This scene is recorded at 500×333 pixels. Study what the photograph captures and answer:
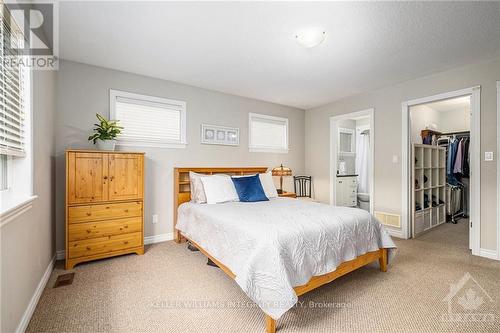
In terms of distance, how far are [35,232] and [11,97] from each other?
108cm

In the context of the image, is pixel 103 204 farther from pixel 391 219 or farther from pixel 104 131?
pixel 391 219

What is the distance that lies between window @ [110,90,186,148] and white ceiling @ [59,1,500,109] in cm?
39

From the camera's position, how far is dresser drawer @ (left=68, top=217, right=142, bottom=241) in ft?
8.45

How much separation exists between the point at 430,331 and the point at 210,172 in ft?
10.2

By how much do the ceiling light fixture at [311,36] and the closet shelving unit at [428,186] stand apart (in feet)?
Result: 8.66

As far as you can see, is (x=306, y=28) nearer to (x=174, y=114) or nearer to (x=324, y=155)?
(x=174, y=114)

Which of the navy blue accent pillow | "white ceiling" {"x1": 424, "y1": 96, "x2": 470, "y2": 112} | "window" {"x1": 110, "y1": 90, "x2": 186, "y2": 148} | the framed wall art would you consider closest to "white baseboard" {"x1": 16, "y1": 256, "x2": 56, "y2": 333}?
"window" {"x1": 110, "y1": 90, "x2": 186, "y2": 148}

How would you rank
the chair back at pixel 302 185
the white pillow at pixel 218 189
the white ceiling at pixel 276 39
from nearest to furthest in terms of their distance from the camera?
the white ceiling at pixel 276 39
the white pillow at pixel 218 189
the chair back at pixel 302 185

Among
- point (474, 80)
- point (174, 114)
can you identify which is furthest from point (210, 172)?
point (474, 80)

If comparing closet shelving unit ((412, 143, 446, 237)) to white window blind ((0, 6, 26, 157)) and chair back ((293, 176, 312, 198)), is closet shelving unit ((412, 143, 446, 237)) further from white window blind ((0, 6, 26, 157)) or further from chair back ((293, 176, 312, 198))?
white window blind ((0, 6, 26, 157))

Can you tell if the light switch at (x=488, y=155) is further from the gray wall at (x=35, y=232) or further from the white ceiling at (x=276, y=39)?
the gray wall at (x=35, y=232)

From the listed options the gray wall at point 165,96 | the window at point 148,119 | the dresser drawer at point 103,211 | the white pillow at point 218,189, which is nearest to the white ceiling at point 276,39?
the gray wall at point 165,96

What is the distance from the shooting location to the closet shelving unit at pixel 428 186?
390 centimetres

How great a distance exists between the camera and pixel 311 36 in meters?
2.26
